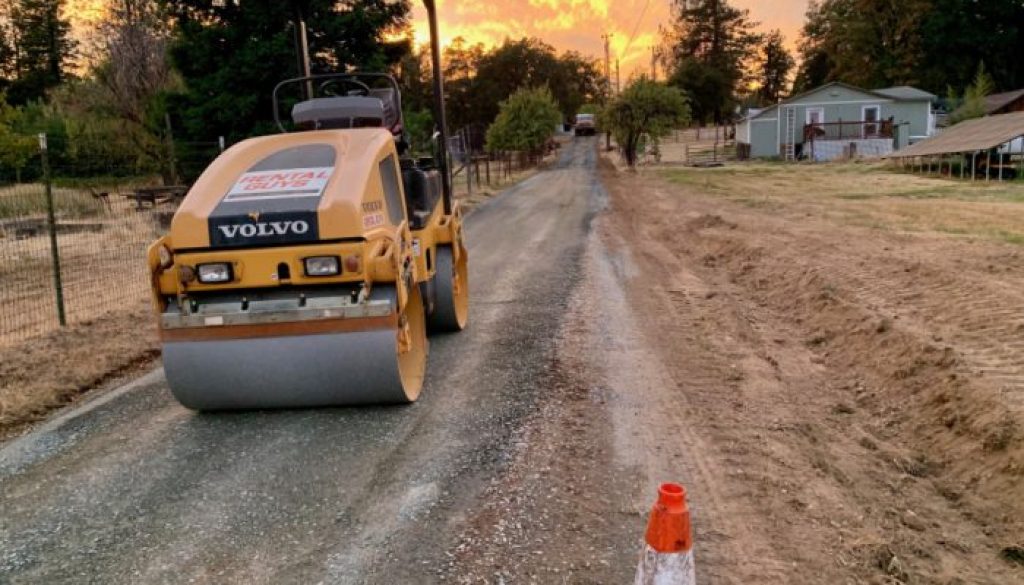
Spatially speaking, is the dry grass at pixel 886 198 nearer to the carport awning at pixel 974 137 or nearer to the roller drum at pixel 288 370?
the carport awning at pixel 974 137

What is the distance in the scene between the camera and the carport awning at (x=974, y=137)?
26438 mm

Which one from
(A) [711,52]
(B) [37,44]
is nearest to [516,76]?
(A) [711,52]

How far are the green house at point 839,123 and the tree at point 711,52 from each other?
34.6 metres

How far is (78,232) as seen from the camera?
1806cm

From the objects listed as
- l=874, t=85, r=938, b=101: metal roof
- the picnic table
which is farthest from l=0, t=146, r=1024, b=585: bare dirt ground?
l=874, t=85, r=938, b=101: metal roof

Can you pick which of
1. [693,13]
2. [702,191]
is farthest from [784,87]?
[702,191]

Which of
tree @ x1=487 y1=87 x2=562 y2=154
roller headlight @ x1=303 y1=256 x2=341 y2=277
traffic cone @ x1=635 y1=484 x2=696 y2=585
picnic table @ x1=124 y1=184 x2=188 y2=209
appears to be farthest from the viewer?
tree @ x1=487 y1=87 x2=562 y2=154

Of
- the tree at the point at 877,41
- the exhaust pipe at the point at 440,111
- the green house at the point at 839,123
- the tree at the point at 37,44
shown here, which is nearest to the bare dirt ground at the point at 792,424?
the exhaust pipe at the point at 440,111

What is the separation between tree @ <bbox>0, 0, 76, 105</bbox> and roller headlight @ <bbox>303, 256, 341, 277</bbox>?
67.6 meters

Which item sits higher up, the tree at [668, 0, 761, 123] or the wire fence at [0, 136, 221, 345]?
the tree at [668, 0, 761, 123]

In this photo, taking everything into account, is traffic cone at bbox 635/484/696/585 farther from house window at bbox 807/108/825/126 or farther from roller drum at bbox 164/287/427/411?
house window at bbox 807/108/825/126

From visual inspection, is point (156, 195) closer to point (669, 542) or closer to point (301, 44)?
point (301, 44)

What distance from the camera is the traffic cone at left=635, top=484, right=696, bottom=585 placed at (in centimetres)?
278

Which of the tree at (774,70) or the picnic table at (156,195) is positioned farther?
the tree at (774,70)
